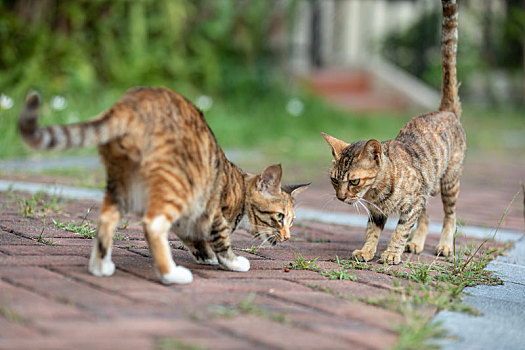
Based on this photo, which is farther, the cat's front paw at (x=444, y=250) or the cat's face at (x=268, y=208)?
the cat's front paw at (x=444, y=250)

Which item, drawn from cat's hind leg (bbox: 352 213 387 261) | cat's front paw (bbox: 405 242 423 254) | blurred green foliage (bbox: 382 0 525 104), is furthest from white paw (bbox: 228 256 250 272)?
blurred green foliage (bbox: 382 0 525 104)

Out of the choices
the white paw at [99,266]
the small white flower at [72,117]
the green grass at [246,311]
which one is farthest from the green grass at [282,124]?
the green grass at [246,311]

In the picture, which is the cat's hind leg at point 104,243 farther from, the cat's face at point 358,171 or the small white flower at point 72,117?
the small white flower at point 72,117

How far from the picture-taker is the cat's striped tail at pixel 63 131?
2.37 meters

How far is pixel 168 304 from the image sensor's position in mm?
2449

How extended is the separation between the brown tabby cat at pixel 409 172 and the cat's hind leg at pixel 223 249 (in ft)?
2.82

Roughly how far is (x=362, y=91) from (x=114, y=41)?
815 cm

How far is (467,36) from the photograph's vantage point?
1830 cm

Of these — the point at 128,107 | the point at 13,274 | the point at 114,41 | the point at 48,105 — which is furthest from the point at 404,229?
the point at 114,41

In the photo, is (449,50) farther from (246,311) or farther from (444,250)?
(246,311)

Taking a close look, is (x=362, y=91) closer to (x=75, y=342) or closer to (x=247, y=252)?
(x=247, y=252)

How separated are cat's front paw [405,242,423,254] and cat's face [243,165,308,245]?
1.05 m

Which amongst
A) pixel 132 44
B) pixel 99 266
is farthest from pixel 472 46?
pixel 99 266

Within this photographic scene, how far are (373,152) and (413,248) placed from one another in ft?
2.64
